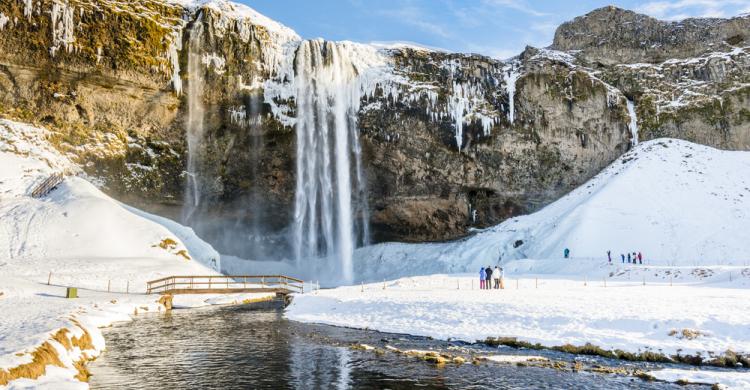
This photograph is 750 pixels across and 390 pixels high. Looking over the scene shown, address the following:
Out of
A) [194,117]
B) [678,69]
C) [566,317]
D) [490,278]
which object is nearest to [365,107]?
[194,117]

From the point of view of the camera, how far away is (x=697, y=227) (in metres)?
44.4

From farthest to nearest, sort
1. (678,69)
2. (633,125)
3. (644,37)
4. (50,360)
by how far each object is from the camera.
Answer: (644,37), (678,69), (633,125), (50,360)

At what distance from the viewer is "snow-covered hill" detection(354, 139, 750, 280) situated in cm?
4288

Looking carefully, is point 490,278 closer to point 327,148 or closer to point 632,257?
point 632,257

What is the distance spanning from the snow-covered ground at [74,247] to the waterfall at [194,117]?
9156 mm

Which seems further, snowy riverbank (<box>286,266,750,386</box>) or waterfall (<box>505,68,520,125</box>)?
waterfall (<box>505,68,520,125</box>)

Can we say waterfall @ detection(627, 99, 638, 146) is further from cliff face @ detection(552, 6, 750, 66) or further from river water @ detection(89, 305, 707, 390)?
river water @ detection(89, 305, 707, 390)

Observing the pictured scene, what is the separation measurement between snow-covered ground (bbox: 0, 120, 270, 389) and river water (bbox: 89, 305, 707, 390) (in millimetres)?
4357

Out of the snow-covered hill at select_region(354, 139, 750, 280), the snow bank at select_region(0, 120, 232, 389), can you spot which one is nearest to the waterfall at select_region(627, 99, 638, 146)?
the snow-covered hill at select_region(354, 139, 750, 280)

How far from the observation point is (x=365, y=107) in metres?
51.5

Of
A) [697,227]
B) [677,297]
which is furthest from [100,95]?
[697,227]

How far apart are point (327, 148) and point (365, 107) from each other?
569 cm

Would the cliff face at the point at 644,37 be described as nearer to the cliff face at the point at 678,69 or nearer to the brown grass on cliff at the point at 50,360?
the cliff face at the point at 678,69

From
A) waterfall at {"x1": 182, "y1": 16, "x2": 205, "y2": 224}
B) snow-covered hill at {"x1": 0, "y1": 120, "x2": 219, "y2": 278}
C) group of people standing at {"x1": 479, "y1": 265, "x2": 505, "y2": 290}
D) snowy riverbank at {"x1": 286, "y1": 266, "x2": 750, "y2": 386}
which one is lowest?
snowy riverbank at {"x1": 286, "y1": 266, "x2": 750, "y2": 386}
